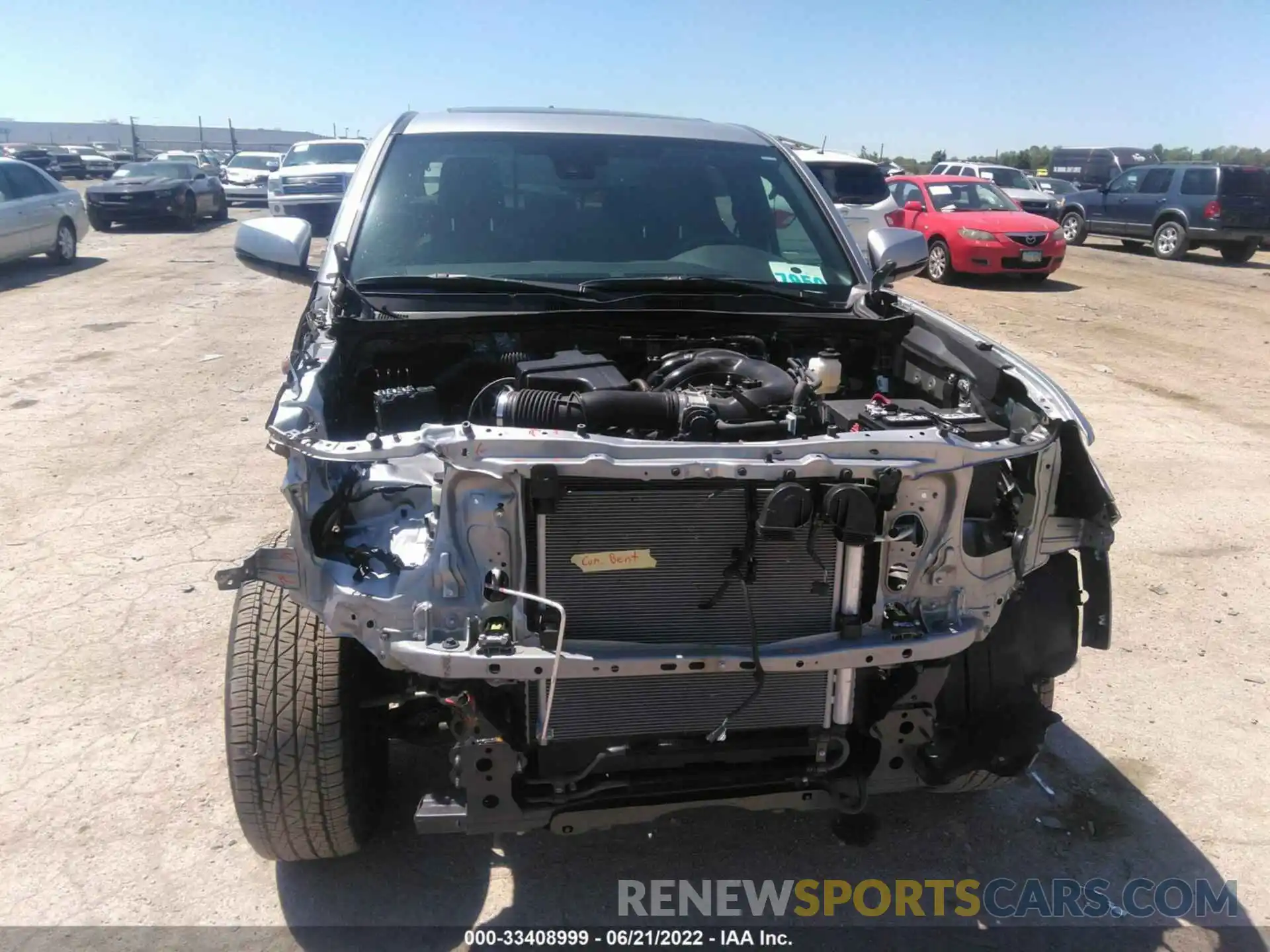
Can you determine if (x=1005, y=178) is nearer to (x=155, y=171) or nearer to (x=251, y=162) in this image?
(x=155, y=171)

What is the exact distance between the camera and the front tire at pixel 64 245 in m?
14.1

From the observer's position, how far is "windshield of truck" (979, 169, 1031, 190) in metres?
20.1

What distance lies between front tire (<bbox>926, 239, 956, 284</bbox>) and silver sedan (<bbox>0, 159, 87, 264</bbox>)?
12653 millimetres

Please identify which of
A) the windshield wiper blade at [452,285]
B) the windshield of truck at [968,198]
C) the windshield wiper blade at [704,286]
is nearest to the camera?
the windshield wiper blade at [452,285]

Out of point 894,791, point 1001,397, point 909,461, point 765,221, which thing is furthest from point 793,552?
point 765,221

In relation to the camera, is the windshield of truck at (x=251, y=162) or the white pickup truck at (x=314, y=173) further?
the windshield of truck at (x=251, y=162)

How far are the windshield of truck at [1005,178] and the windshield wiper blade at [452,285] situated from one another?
63.1ft

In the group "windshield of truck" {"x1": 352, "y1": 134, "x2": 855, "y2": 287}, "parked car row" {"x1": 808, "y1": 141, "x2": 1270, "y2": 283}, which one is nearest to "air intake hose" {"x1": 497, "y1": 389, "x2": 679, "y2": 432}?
"windshield of truck" {"x1": 352, "y1": 134, "x2": 855, "y2": 287}

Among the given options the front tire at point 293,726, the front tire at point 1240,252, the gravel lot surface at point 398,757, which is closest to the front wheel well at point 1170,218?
the front tire at point 1240,252

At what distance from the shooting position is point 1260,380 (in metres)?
8.91

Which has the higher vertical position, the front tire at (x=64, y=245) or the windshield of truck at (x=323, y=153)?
the windshield of truck at (x=323, y=153)

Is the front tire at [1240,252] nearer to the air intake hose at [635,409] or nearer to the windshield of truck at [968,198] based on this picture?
the windshield of truck at [968,198]

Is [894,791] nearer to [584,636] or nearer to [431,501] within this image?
[584,636]

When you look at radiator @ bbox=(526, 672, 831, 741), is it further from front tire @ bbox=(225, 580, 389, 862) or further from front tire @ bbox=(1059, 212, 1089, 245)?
front tire @ bbox=(1059, 212, 1089, 245)
